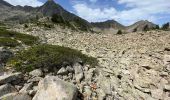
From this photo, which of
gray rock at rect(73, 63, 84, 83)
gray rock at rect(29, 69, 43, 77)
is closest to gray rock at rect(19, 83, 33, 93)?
gray rock at rect(29, 69, 43, 77)

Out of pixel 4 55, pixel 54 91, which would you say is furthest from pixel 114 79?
pixel 4 55

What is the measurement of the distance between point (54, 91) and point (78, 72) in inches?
207

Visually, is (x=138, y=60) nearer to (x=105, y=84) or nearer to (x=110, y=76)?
(x=110, y=76)

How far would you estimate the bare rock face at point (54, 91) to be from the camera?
12012 millimetres

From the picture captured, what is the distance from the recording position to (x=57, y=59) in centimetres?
1828

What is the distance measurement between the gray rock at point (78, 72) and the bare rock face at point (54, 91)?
3330mm

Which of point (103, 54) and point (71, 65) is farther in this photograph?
point (103, 54)

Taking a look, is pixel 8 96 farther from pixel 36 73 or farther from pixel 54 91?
pixel 36 73

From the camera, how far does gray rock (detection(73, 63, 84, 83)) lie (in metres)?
16.4

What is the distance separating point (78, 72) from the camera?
17391mm

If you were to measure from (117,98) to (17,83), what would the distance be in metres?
5.59

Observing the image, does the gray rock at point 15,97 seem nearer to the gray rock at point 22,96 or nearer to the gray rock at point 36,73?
the gray rock at point 22,96

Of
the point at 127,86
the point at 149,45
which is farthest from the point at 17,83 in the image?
the point at 149,45

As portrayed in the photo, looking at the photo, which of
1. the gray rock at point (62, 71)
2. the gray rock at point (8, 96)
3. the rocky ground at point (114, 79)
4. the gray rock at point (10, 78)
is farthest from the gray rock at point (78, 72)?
the gray rock at point (8, 96)
